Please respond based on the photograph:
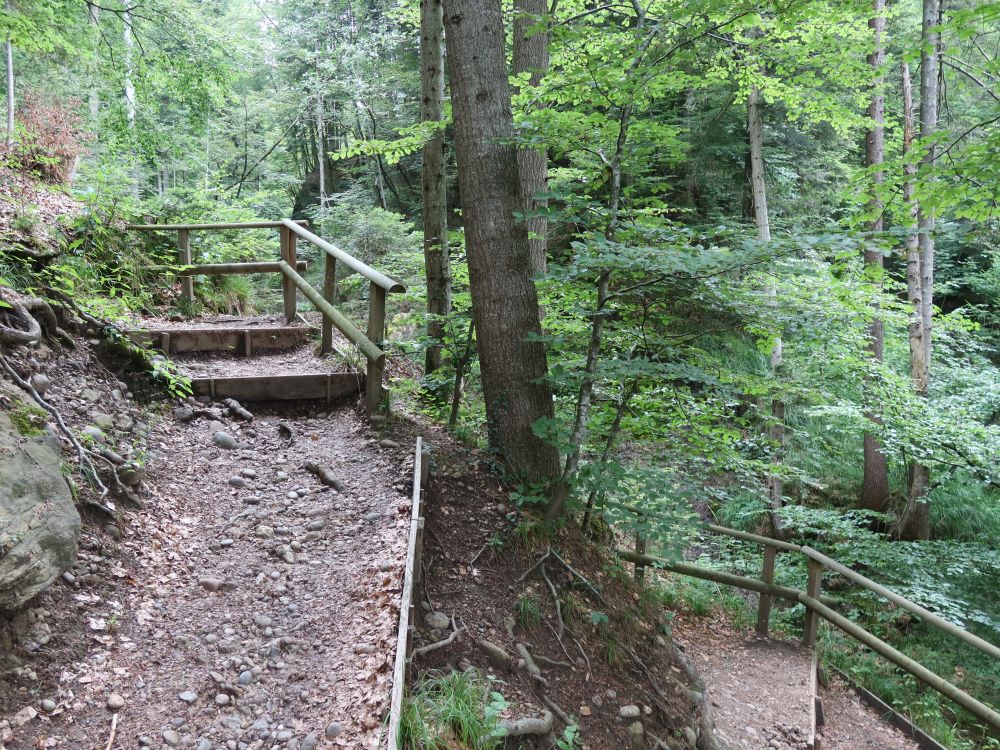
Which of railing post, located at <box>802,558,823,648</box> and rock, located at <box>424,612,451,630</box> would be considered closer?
rock, located at <box>424,612,451,630</box>

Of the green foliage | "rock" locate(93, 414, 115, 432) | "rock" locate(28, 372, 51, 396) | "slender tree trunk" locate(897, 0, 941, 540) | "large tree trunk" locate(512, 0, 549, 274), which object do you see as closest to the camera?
the green foliage

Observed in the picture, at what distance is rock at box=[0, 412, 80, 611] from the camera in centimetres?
248

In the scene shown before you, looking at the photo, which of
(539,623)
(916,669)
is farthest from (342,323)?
(916,669)

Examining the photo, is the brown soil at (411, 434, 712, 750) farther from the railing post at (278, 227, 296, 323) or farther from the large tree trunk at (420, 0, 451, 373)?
the railing post at (278, 227, 296, 323)

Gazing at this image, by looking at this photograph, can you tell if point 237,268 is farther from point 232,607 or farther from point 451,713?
point 451,713

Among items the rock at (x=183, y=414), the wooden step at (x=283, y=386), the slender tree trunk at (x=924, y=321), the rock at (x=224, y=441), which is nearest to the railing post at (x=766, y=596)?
the slender tree trunk at (x=924, y=321)

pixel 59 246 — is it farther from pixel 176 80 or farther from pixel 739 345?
pixel 739 345

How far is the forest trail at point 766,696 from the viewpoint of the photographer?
4.85 meters

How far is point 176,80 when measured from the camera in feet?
27.6

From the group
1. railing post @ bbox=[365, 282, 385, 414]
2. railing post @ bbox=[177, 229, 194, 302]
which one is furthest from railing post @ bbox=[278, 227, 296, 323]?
railing post @ bbox=[365, 282, 385, 414]

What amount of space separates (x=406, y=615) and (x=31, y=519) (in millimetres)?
1605

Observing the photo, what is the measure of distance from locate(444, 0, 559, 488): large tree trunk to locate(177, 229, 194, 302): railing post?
216 inches

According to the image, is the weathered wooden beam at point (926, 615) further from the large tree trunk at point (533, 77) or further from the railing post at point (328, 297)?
the railing post at point (328, 297)

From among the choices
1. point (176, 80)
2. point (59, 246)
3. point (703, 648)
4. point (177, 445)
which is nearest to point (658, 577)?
point (703, 648)
